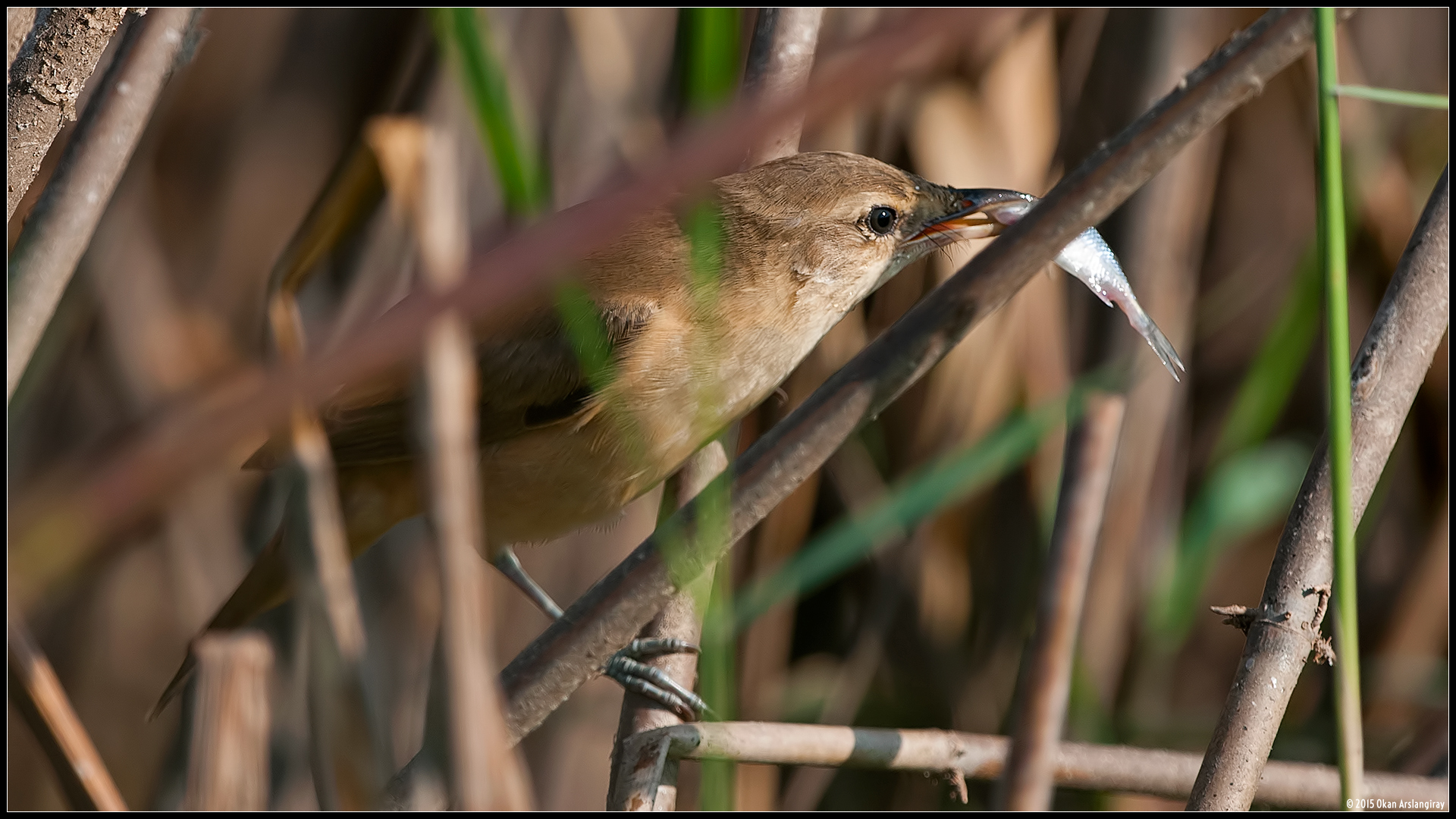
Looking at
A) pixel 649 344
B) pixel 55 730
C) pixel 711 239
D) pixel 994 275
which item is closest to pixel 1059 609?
pixel 994 275

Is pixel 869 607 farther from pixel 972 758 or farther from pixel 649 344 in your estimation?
pixel 972 758

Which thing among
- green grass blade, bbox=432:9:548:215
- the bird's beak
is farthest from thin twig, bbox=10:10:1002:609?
the bird's beak

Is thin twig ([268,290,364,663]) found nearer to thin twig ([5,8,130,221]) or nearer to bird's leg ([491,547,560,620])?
thin twig ([5,8,130,221])

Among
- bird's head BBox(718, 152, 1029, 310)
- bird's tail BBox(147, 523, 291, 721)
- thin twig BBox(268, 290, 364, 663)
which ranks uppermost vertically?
bird's head BBox(718, 152, 1029, 310)

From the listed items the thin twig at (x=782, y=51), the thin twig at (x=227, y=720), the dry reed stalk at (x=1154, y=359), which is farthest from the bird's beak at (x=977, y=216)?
the thin twig at (x=227, y=720)

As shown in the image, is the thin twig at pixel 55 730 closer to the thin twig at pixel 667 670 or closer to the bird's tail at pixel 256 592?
the thin twig at pixel 667 670

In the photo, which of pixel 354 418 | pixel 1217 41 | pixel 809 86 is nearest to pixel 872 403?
pixel 809 86
